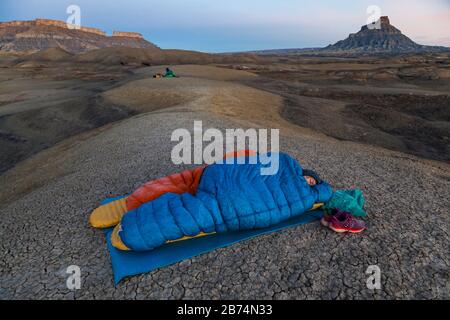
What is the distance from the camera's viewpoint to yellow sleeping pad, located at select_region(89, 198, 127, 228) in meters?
4.17

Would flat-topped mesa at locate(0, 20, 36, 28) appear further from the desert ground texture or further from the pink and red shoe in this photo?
the pink and red shoe

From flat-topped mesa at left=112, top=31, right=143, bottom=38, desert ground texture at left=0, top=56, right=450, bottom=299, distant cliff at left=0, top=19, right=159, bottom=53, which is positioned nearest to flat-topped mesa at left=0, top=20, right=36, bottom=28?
distant cliff at left=0, top=19, right=159, bottom=53

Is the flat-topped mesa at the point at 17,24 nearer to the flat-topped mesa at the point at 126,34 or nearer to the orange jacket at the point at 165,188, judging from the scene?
the flat-topped mesa at the point at 126,34

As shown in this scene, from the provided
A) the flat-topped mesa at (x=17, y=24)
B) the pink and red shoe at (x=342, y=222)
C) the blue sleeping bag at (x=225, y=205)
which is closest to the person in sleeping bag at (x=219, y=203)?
the blue sleeping bag at (x=225, y=205)

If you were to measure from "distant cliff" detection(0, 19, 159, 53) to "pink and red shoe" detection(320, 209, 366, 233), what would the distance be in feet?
437

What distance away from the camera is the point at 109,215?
4230mm

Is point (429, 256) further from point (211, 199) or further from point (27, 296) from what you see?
point (27, 296)

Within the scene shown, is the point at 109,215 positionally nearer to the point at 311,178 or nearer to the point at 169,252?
the point at 169,252

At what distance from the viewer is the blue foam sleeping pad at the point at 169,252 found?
3387 millimetres

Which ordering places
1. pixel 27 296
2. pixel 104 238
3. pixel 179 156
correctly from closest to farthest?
1. pixel 27 296
2. pixel 104 238
3. pixel 179 156
